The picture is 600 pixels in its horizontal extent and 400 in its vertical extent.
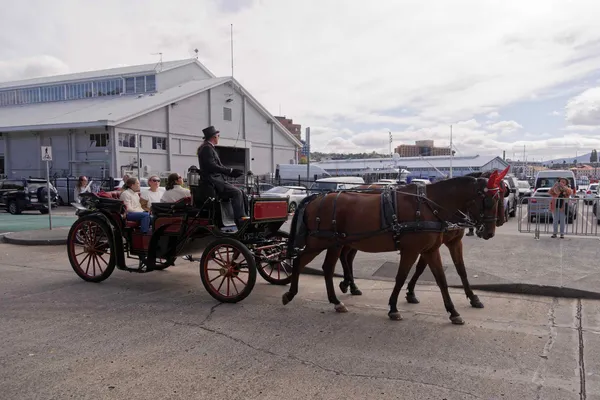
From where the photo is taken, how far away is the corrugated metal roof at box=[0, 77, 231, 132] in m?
31.1

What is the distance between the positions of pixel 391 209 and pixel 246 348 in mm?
2490

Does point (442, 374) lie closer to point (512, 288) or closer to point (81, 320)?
point (512, 288)

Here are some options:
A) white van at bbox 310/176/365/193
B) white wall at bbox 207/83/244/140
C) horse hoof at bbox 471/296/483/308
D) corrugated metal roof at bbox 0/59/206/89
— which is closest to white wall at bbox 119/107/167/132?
white wall at bbox 207/83/244/140

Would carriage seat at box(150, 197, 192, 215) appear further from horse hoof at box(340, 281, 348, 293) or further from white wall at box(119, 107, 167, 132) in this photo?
white wall at box(119, 107, 167, 132)

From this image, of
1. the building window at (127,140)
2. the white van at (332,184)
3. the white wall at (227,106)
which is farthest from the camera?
the white wall at (227,106)

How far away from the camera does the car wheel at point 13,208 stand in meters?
22.9

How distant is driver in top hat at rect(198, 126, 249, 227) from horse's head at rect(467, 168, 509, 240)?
3.17 meters

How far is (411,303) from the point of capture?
6719 mm

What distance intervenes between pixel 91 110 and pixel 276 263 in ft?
107

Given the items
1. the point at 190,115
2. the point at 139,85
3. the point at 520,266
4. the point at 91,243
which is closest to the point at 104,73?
the point at 139,85

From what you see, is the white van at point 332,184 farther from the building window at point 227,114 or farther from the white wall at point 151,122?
the building window at point 227,114

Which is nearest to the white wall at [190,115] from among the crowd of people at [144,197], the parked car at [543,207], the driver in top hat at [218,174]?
the crowd of people at [144,197]

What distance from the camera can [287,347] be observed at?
4.97 metres

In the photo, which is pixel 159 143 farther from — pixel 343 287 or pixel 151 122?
pixel 343 287
